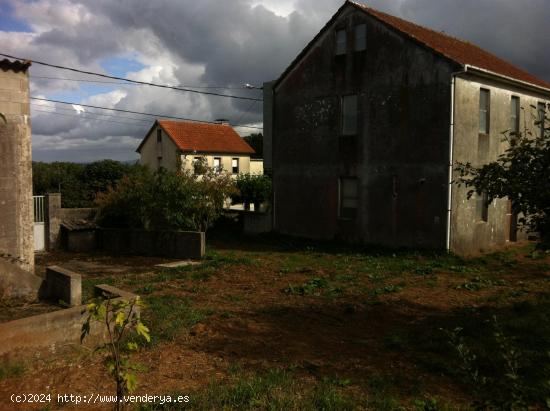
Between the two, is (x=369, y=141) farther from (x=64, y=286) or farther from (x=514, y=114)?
(x=64, y=286)

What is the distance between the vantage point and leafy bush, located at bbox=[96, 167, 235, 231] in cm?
1728

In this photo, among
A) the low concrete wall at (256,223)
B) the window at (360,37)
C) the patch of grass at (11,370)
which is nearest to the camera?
the patch of grass at (11,370)

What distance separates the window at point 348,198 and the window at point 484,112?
4853 millimetres

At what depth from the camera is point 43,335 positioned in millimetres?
6406

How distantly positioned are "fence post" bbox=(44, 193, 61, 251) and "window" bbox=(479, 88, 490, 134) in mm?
16499

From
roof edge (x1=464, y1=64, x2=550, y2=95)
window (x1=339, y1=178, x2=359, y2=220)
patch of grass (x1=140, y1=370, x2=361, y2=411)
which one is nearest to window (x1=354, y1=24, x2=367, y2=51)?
roof edge (x1=464, y1=64, x2=550, y2=95)

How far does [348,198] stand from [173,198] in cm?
666

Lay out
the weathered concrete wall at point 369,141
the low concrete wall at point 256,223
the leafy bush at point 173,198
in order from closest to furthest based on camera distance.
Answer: the weathered concrete wall at point 369,141 < the leafy bush at point 173,198 < the low concrete wall at point 256,223

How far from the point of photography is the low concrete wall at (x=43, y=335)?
239 inches

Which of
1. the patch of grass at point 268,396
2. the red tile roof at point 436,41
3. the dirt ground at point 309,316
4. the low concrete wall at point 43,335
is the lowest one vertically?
the dirt ground at point 309,316

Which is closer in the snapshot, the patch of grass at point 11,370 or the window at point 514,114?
the patch of grass at point 11,370

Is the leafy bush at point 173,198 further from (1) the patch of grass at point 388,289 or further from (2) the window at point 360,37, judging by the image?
(1) the patch of grass at point 388,289

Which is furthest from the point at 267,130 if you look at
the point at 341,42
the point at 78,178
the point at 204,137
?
the point at 204,137

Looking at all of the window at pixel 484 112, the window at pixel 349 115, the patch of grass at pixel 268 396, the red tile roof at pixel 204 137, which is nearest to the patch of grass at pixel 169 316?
the patch of grass at pixel 268 396
